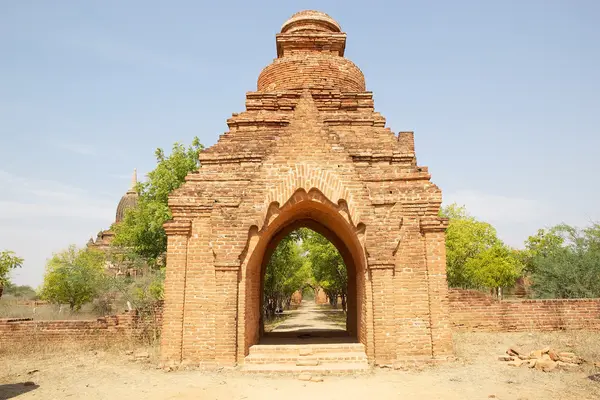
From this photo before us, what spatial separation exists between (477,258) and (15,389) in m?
27.2

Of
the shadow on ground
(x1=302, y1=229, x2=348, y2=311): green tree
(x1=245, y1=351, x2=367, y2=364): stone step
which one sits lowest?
the shadow on ground

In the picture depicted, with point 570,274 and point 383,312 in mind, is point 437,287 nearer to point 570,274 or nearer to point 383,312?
point 383,312

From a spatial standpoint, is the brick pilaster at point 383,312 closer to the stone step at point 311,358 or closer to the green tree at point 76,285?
the stone step at point 311,358

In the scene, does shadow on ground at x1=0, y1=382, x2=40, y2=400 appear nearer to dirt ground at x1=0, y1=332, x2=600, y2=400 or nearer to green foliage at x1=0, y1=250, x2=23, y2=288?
dirt ground at x1=0, y1=332, x2=600, y2=400

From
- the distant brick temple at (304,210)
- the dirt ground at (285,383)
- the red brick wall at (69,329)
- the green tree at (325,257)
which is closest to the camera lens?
the dirt ground at (285,383)

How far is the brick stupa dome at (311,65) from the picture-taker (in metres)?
12.2

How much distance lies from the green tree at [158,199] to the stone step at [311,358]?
15.9 m

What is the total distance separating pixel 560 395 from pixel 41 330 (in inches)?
467

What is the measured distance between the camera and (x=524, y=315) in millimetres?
13195

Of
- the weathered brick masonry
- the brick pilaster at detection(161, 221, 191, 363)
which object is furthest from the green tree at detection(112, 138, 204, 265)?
the brick pilaster at detection(161, 221, 191, 363)

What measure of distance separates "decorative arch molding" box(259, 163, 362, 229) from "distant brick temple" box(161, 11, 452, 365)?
21 mm

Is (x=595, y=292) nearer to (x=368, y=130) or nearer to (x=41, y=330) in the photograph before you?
(x=368, y=130)

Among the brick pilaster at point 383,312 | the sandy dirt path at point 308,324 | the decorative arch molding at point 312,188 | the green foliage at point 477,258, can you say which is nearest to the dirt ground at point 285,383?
the brick pilaster at point 383,312

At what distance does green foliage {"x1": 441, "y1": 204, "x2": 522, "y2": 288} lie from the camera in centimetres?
2727
